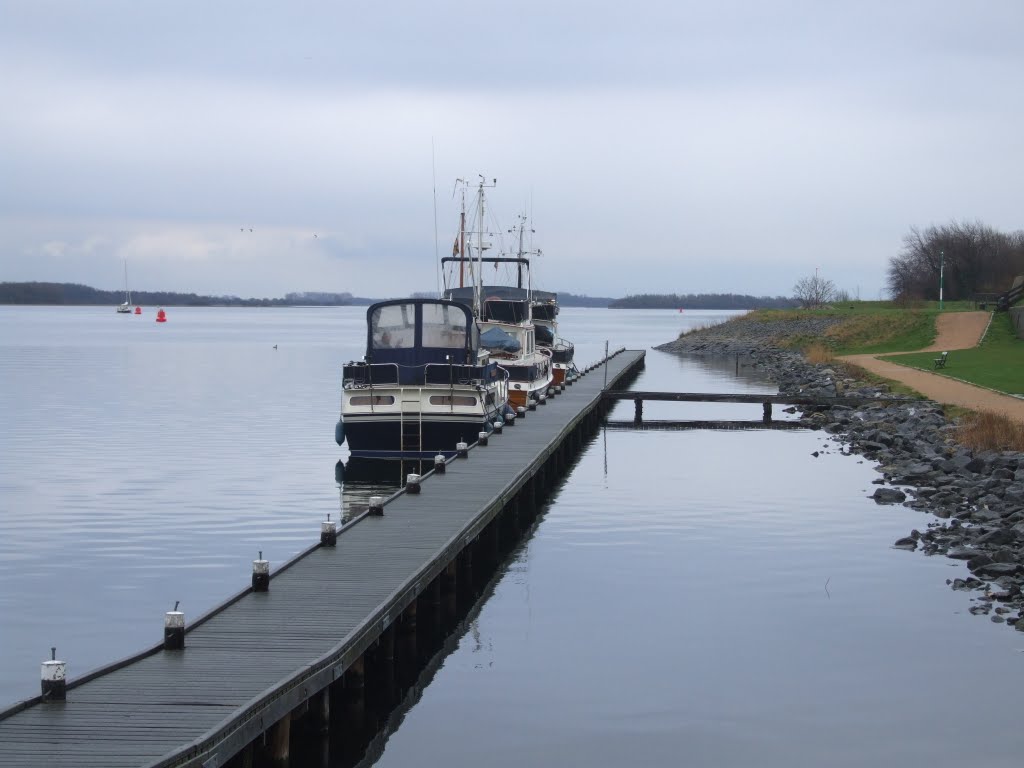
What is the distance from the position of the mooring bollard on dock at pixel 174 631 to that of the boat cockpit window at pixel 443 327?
74.8 ft

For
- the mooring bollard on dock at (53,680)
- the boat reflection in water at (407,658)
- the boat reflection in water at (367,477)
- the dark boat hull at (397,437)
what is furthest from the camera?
the dark boat hull at (397,437)

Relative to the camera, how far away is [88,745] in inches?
405

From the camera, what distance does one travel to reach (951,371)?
5269cm

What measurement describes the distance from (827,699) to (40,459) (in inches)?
1099

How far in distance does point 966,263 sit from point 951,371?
5841 centimetres

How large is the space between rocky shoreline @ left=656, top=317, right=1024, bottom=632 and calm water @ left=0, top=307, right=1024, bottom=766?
67cm

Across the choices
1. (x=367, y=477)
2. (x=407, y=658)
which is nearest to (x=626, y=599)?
(x=407, y=658)

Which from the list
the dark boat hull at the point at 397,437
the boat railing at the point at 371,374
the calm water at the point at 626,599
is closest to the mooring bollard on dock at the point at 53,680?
the calm water at the point at 626,599

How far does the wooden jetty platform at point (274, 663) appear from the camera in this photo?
10.4m

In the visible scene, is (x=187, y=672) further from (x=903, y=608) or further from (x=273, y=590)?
(x=903, y=608)

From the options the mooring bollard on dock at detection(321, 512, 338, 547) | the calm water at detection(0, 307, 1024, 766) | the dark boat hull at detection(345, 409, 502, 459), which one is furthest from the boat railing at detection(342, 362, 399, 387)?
the mooring bollard on dock at detection(321, 512, 338, 547)

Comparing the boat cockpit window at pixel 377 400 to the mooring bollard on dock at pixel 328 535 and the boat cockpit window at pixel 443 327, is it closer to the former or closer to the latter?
the boat cockpit window at pixel 443 327

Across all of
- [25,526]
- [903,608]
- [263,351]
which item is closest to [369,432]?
[25,526]

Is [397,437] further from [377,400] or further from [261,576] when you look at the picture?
[261,576]
